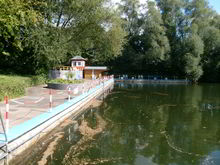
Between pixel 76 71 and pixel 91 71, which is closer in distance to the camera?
pixel 76 71

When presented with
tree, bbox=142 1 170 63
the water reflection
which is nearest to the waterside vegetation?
tree, bbox=142 1 170 63

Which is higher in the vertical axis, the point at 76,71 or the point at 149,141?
the point at 76,71

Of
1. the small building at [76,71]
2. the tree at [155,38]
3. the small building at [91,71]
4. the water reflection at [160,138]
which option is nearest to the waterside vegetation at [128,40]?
the tree at [155,38]

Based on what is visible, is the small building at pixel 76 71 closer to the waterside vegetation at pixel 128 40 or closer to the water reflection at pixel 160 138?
the waterside vegetation at pixel 128 40

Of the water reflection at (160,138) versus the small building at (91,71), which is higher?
the small building at (91,71)

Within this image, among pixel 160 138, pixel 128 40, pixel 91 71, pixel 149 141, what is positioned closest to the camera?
pixel 149 141

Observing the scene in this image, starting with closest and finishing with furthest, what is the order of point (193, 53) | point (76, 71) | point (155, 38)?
point (76, 71), point (193, 53), point (155, 38)

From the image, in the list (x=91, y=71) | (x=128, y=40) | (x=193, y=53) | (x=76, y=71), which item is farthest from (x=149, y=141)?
(x=128, y=40)

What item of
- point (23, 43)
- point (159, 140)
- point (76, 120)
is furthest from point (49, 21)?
point (159, 140)

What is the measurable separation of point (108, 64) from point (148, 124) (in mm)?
38024

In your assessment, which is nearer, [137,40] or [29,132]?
[29,132]

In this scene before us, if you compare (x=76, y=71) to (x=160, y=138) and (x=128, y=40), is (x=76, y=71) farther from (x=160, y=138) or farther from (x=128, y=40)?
(x=160, y=138)

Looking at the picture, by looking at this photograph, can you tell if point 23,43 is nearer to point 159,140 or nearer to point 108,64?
point 159,140

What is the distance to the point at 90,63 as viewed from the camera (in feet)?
149
